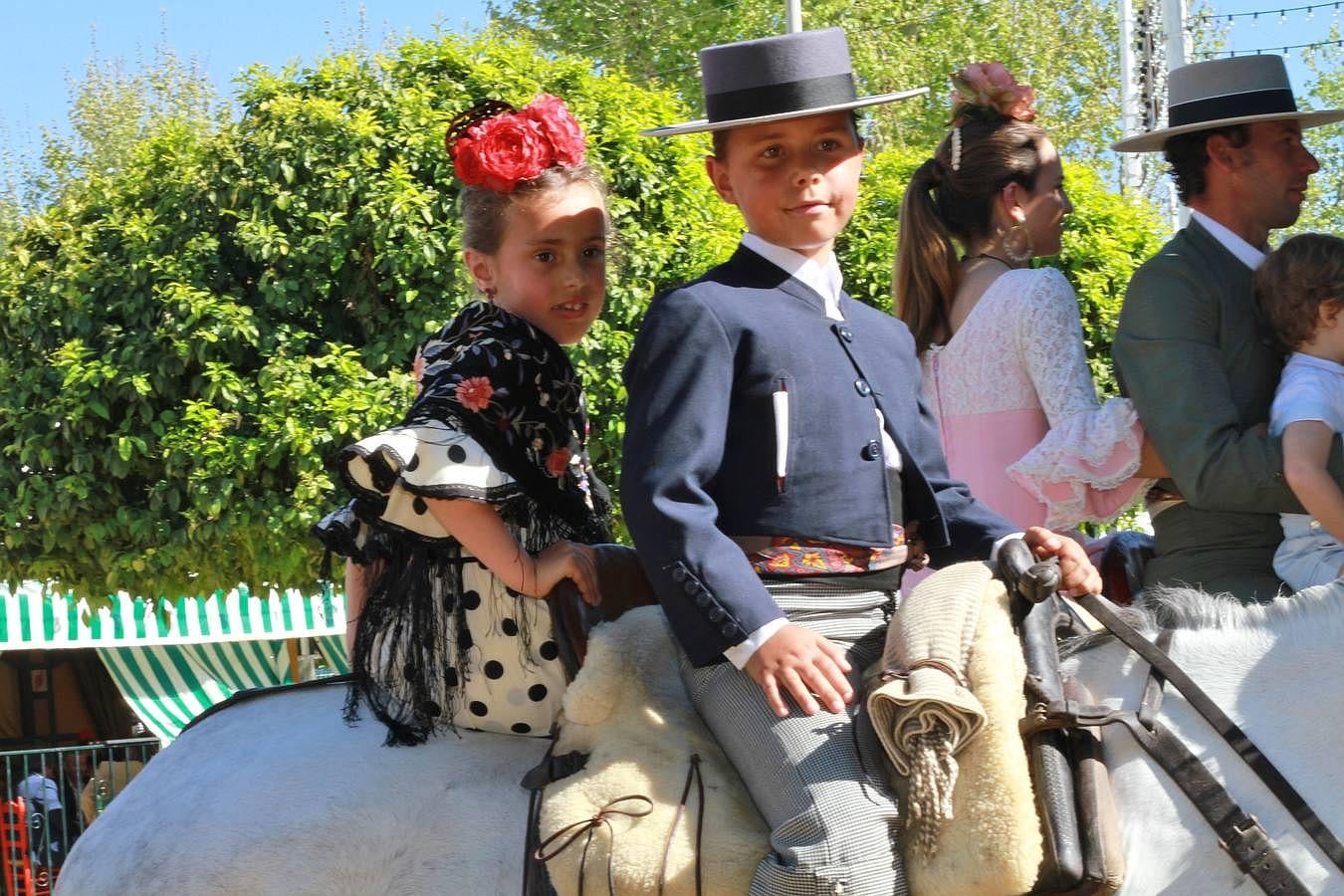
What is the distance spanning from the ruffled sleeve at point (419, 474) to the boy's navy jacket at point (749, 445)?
36cm

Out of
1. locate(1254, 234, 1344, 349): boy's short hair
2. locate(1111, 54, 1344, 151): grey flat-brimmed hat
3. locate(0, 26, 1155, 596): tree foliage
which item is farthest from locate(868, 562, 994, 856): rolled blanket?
locate(0, 26, 1155, 596): tree foliage

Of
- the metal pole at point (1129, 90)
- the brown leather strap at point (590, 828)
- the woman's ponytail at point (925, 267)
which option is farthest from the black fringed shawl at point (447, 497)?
the metal pole at point (1129, 90)

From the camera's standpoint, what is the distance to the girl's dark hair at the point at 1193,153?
3721 mm

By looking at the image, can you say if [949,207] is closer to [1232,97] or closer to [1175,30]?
[1232,97]

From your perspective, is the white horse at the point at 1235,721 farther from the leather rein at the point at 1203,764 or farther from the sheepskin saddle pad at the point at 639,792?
the sheepskin saddle pad at the point at 639,792

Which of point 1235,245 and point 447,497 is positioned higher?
point 1235,245

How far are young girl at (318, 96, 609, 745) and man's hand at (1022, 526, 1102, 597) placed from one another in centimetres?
93

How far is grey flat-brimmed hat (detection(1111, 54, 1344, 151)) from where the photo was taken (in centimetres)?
369

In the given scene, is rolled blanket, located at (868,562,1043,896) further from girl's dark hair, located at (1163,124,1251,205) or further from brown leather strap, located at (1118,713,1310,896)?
girl's dark hair, located at (1163,124,1251,205)

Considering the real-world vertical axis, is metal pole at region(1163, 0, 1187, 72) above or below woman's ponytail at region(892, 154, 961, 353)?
above

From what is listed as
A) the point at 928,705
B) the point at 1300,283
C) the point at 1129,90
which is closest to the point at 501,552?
the point at 928,705

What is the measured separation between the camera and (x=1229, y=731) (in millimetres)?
2428

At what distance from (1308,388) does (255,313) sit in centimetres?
539

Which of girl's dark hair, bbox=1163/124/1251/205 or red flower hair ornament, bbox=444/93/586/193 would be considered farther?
girl's dark hair, bbox=1163/124/1251/205
